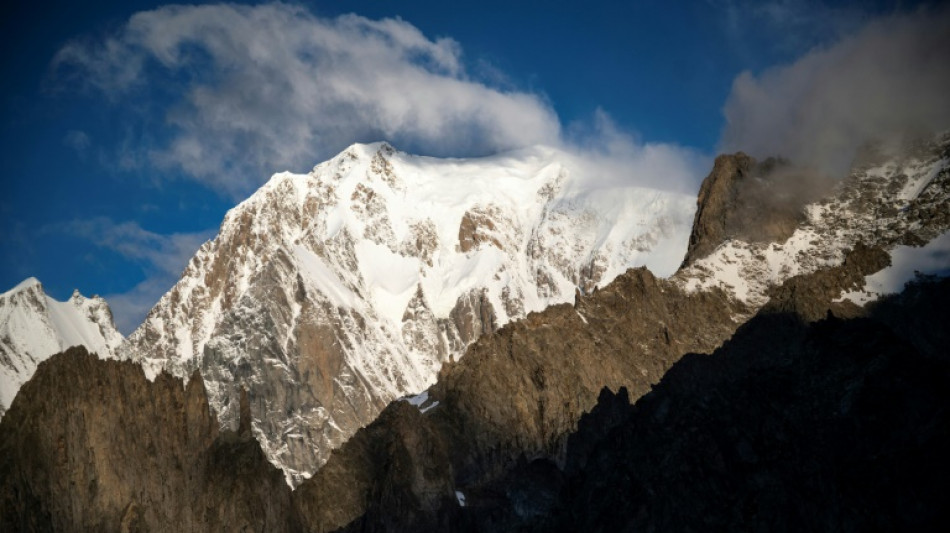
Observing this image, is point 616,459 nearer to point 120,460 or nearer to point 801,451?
point 801,451

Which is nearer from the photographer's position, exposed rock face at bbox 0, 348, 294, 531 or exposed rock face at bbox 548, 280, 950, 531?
exposed rock face at bbox 548, 280, 950, 531

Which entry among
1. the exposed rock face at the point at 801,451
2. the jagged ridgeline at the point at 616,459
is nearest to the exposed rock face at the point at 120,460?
the jagged ridgeline at the point at 616,459

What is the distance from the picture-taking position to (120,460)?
14012 centimetres

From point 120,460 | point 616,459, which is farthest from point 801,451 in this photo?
point 120,460

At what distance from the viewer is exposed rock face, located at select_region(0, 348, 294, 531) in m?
132

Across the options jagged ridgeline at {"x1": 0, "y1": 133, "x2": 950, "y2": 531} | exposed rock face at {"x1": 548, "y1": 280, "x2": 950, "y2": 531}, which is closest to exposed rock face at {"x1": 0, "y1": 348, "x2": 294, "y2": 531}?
jagged ridgeline at {"x1": 0, "y1": 133, "x2": 950, "y2": 531}

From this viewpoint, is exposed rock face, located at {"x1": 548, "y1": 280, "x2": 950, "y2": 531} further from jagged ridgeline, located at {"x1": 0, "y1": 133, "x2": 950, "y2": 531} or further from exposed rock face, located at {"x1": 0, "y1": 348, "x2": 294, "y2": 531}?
exposed rock face, located at {"x1": 0, "y1": 348, "x2": 294, "y2": 531}

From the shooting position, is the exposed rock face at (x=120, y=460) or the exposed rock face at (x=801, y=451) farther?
the exposed rock face at (x=120, y=460)

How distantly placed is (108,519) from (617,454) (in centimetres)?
4835

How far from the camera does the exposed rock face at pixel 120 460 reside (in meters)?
132

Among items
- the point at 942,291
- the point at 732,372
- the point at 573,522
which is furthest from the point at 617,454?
the point at 942,291

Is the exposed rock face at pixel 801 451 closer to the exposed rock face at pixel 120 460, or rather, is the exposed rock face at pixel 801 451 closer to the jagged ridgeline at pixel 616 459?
the jagged ridgeline at pixel 616 459

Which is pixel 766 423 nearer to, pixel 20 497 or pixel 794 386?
pixel 794 386

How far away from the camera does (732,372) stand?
187625 millimetres
